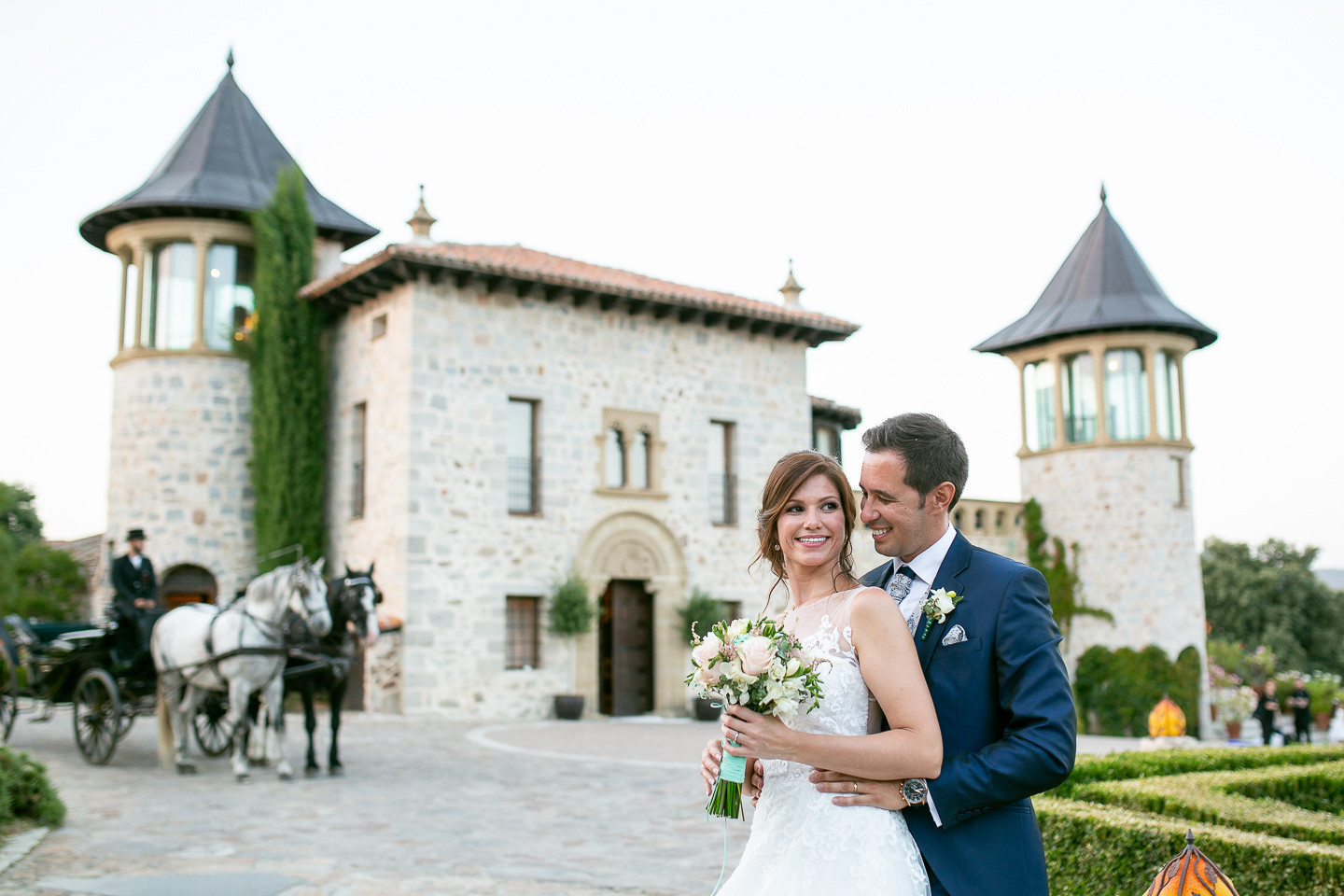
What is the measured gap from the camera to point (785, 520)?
303 cm

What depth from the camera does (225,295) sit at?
22.0 metres

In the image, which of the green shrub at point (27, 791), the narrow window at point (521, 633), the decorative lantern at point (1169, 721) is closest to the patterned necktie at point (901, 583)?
the green shrub at point (27, 791)

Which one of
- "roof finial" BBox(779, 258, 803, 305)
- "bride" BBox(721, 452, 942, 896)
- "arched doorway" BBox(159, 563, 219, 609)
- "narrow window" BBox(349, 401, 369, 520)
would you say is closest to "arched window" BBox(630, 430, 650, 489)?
"roof finial" BBox(779, 258, 803, 305)

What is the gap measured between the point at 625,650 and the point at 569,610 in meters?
2.07

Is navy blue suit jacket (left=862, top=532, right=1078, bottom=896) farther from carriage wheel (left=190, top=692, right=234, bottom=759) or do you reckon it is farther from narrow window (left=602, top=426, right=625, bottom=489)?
narrow window (left=602, top=426, right=625, bottom=489)

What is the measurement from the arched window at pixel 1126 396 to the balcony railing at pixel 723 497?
972cm

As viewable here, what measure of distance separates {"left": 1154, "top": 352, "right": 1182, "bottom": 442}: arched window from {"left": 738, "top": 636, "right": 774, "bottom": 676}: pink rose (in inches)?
1034

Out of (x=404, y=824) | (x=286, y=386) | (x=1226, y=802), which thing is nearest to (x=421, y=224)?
(x=286, y=386)

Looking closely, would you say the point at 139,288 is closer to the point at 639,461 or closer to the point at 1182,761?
the point at 639,461

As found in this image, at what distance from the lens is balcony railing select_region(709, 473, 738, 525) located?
23.0m

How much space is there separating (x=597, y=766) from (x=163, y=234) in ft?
49.1

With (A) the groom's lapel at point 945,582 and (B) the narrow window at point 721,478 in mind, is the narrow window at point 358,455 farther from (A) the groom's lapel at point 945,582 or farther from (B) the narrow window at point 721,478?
(A) the groom's lapel at point 945,582

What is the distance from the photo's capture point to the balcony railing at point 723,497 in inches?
904

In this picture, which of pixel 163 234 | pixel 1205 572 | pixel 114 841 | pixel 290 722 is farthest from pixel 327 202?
pixel 1205 572
